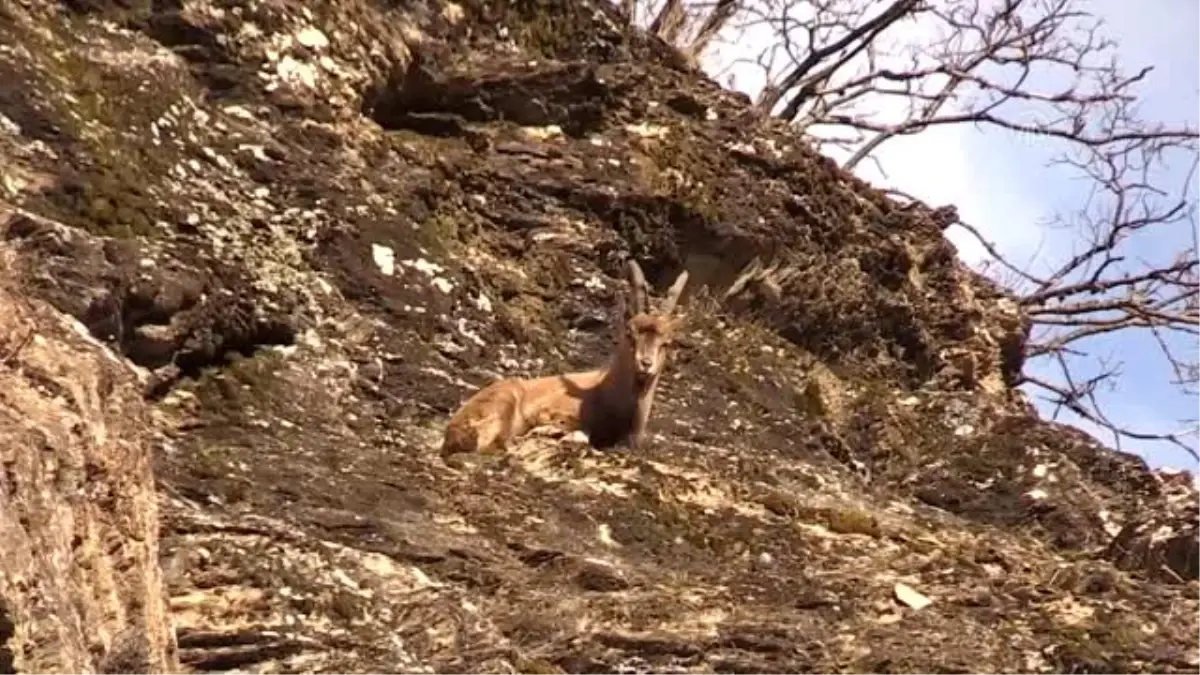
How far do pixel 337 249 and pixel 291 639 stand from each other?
3.72 metres

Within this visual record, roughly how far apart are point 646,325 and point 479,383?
1294 mm

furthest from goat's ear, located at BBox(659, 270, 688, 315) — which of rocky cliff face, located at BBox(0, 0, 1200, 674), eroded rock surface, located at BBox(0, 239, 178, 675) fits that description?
eroded rock surface, located at BBox(0, 239, 178, 675)

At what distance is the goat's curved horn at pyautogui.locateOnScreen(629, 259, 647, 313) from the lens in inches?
420

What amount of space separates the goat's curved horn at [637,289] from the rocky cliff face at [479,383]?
141 mm

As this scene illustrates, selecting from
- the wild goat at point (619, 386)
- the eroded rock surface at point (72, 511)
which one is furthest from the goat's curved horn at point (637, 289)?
the eroded rock surface at point (72, 511)

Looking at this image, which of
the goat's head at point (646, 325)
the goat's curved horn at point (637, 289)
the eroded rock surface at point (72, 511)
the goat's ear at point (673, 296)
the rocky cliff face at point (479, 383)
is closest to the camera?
the eroded rock surface at point (72, 511)

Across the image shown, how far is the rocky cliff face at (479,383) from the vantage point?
5895mm

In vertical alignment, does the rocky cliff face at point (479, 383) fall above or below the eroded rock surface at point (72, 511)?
above

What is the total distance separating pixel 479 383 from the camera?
9.48 metres

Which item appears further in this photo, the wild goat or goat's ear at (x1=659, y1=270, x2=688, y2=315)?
goat's ear at (x1=659, y1=270, x2=688, y2=315)

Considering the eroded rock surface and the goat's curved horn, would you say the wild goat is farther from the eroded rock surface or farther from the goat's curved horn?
the eroded rock surface

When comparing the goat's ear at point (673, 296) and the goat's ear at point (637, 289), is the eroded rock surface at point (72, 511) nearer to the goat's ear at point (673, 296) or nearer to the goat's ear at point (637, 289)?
the goat's ear at point (637, 289)

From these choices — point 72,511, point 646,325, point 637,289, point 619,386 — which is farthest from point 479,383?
point 72,511

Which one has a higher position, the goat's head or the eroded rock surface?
the goat's head
